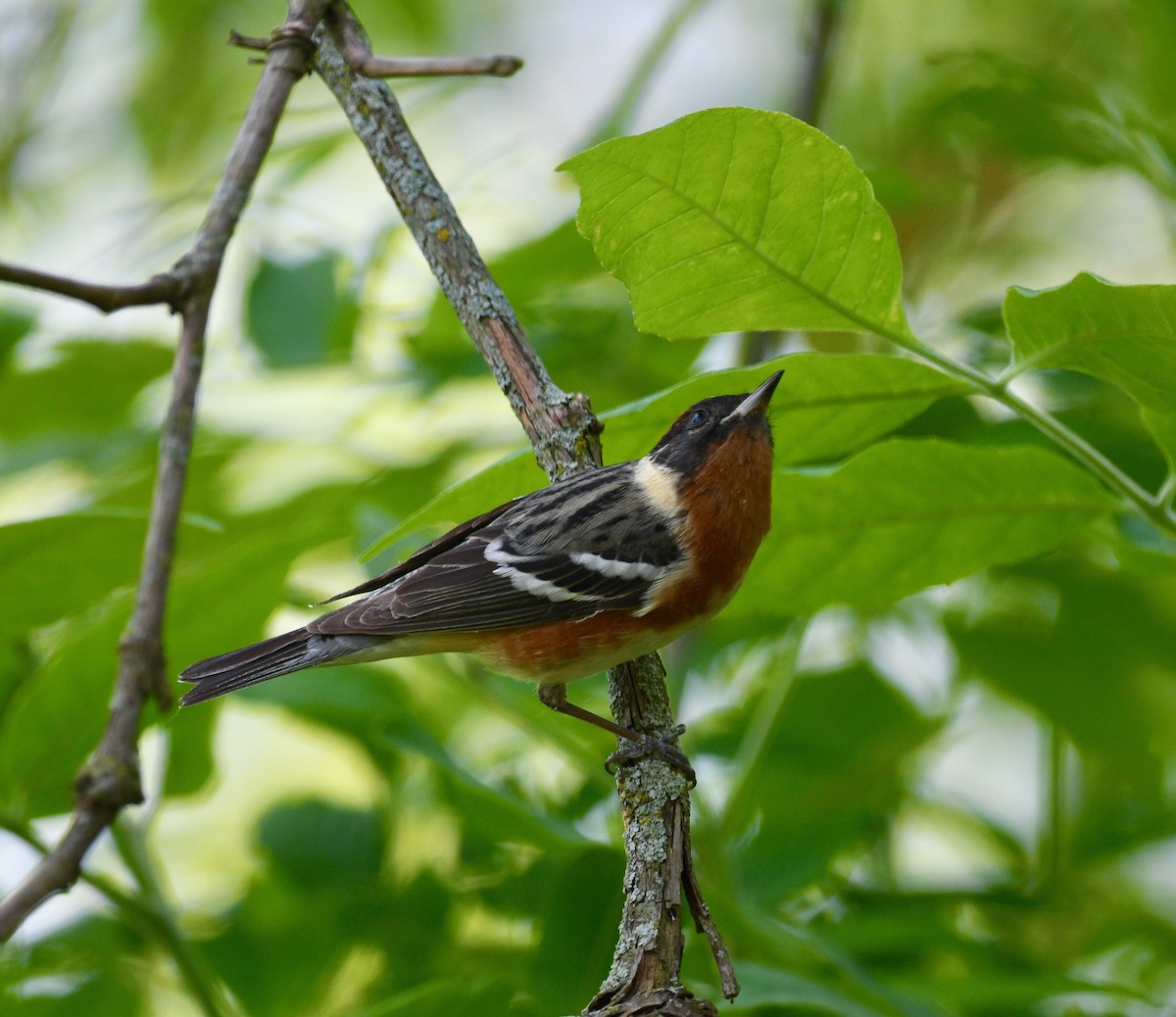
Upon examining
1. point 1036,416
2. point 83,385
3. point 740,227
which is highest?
point 83,385

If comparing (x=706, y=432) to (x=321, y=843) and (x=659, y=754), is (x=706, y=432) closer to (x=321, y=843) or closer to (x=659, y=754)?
(x=659, y=754)

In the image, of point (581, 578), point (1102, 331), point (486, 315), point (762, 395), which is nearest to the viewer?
point (1102, 331)

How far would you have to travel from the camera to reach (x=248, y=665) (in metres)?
2.81

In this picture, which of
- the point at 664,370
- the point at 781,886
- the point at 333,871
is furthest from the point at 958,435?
the point at 333,871

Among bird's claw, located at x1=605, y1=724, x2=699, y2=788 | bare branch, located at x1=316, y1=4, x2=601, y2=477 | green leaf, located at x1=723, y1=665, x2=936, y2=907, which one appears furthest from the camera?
green leaf, located at x1=723, y1=665, x2=936, y2=907

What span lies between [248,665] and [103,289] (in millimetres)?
991

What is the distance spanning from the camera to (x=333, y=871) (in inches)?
135

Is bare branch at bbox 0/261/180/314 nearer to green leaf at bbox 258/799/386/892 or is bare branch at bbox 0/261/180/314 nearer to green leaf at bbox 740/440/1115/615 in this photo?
green leaf at bbox 740/440/1115/615

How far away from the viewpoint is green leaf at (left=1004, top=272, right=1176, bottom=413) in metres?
1.93

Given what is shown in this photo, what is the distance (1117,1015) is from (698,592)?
137 centimetres

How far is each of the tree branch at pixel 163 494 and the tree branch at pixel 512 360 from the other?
161 mm

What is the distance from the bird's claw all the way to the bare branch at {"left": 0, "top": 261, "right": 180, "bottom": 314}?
1.28 meters

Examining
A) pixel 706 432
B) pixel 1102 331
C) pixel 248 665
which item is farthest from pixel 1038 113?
pixel 248 665

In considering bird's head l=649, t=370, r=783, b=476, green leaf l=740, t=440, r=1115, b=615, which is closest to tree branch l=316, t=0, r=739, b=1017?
bird's head l=649, t=370, r=783, b=476
